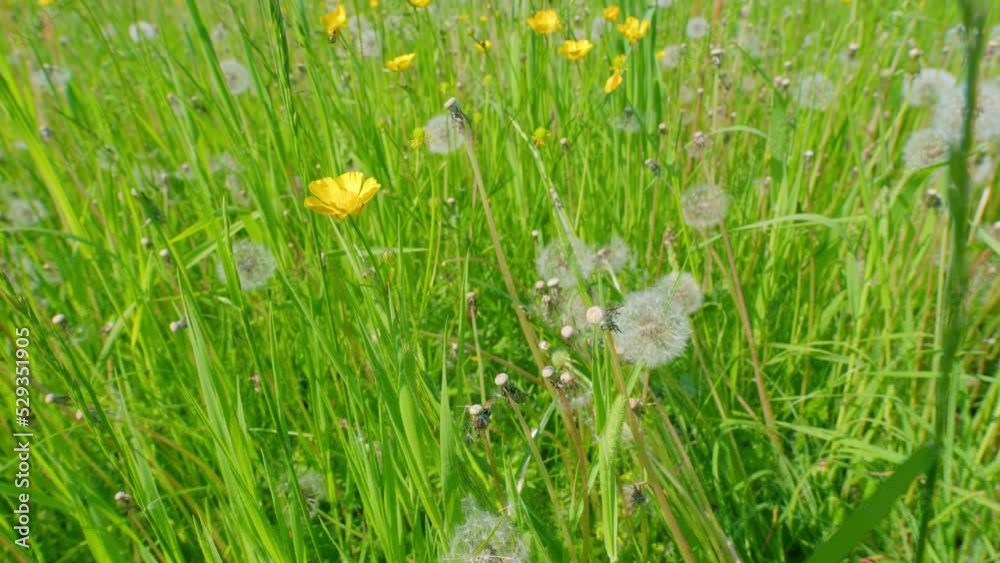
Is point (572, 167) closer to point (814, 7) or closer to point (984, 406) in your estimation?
point (984, 406)

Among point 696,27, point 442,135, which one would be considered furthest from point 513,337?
point 696,27

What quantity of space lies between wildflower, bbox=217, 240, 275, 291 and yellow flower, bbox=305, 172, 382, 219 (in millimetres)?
490

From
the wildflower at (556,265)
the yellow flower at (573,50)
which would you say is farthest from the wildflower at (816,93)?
the wildflower at (556,265)

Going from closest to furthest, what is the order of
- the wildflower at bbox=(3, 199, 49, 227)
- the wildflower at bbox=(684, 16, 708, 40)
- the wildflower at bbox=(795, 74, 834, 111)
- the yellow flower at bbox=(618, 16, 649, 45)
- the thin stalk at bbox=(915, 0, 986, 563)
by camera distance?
the thin stalk at bbox=(915, 0, 986, 563) < the yellow flower at bbox=(618, 16, 649, 45) < the wildflower at bbox=(795, 74, 834, 111) < the wildflower at bbox=(3, 199, 49, 227) < the wildflower at bbox=(684, 16, 708, 40)

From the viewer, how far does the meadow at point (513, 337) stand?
2.50 feet

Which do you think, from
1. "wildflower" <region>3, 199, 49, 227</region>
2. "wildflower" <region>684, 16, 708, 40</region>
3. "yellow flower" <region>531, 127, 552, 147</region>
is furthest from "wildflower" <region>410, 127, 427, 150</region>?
"wildflower" <region>684, 16, 708, 40</region>

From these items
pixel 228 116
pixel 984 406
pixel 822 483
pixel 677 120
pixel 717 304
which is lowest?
pixel 822 483

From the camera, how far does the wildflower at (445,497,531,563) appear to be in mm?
749

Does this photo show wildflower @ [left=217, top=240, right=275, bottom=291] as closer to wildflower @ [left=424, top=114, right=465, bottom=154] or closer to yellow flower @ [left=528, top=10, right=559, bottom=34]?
wildflower @ [left=424, top=114, right=465, bottom=154]

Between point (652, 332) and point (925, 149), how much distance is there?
0.84 meters

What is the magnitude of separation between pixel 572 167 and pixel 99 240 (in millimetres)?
1157

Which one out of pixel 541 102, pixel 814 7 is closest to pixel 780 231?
pixel 541 102

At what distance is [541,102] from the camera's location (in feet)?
5.19

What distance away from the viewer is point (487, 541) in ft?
2.45
